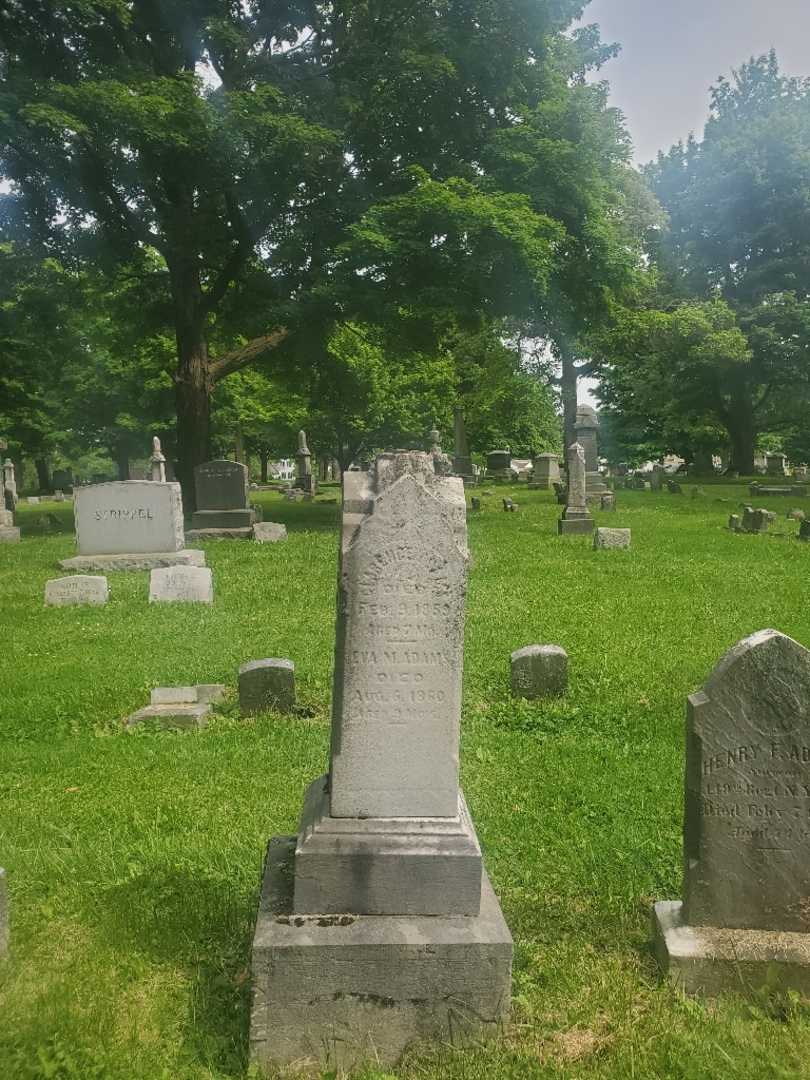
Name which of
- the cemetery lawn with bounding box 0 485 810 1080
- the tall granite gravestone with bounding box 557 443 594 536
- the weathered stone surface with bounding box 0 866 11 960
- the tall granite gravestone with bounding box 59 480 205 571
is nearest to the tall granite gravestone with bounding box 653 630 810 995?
the cemetery lawn with bounding box 0 485 810 1080

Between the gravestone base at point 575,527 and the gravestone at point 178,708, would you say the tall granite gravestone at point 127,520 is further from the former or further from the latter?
the gravestone base at point 575,527

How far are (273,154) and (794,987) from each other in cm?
1960

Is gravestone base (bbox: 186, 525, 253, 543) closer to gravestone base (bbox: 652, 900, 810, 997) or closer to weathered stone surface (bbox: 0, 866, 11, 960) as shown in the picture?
weathered stone surface (bbox: 0, 866, 11, 960)

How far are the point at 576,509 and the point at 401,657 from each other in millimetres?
16768

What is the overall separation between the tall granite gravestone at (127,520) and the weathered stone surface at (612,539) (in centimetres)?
767

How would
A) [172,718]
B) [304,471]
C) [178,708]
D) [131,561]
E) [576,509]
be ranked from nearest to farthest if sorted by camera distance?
[172,718], [178,708], [131,561], [576,509], [304,471]

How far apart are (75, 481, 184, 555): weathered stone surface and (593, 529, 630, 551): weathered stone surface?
816 cm

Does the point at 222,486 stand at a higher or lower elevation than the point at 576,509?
higher

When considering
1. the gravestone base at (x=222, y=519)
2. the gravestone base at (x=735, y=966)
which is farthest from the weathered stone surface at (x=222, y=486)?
the gravestone base at (x=735, y=966)

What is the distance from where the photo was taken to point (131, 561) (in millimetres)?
15273

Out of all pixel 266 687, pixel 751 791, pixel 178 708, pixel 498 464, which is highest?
pixel 498 464

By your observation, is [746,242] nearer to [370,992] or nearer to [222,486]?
[222,486]

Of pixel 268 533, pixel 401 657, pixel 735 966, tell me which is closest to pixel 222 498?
pixel 268 533

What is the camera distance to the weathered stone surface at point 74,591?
38.7ft
